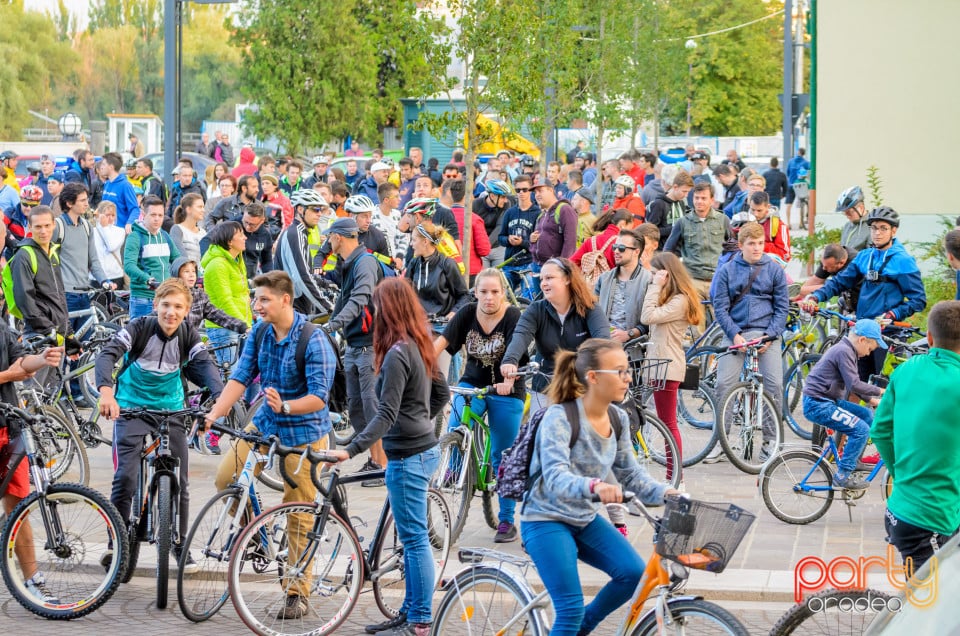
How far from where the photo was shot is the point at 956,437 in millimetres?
5664

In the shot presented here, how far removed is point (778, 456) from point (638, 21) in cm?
2631

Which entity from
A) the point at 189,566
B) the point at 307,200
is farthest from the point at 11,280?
the point at 189,566

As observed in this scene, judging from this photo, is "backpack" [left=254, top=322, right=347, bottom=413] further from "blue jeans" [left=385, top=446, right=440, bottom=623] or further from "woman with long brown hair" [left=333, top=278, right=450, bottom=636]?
"blue jeans" [left=385, top=446, right=440, bottom=623]

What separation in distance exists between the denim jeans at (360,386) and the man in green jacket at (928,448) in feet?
17.9

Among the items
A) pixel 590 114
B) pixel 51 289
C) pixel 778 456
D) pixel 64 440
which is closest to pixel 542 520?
pixel 778 456

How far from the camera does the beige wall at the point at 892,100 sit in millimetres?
19422

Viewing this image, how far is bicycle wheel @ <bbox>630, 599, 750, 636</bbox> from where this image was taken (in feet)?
16.5

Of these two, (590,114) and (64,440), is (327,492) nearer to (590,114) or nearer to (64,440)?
(64,440)

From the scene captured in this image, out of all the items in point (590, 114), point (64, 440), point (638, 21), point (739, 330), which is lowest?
point (64, 440)

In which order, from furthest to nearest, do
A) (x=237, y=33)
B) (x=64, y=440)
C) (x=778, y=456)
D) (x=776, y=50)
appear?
(x=776, y=50), (x=237, y=33), (x=64, y=440), (x=778, y=456)

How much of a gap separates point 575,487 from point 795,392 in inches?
308

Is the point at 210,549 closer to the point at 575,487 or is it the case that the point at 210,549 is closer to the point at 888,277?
the point at 575,487

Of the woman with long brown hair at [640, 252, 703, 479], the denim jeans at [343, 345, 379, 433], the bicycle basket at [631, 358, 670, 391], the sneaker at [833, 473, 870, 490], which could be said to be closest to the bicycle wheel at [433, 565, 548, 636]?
the sneaker at [833, 473, 870, 490]

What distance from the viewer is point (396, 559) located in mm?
7375
